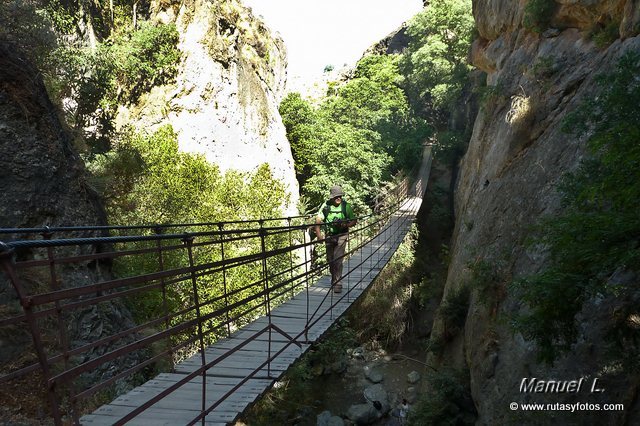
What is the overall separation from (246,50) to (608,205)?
20.4 m

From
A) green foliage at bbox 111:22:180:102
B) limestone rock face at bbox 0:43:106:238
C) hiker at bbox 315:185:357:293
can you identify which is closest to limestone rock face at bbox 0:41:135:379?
limestone rock face at bbox 0:43:106:238

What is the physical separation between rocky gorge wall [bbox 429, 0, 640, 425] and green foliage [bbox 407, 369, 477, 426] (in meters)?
0.20

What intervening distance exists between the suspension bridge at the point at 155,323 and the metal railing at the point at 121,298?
1 cm

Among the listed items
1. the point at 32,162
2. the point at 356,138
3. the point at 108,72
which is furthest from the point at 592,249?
the point at 356,138

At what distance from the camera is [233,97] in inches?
750

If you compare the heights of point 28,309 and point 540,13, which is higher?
point 540,13

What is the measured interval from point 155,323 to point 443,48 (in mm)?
20844

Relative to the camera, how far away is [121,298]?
24.6 feet

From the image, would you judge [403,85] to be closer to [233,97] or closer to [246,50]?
[246,50]

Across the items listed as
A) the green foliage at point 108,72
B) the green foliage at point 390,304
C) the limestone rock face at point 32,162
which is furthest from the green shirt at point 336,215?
the green foliage at point 108,72

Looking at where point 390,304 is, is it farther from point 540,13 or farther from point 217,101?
point 217,101

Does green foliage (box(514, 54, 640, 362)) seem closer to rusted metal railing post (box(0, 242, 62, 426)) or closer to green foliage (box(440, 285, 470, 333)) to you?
rusted metal railing post (box(0, 242, 62, 426))

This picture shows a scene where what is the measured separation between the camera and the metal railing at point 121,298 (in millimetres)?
1583

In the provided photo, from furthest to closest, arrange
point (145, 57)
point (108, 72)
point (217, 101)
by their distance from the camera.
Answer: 1. point (217, 101)
2. point (145, 57)
3. point (108, 72)
